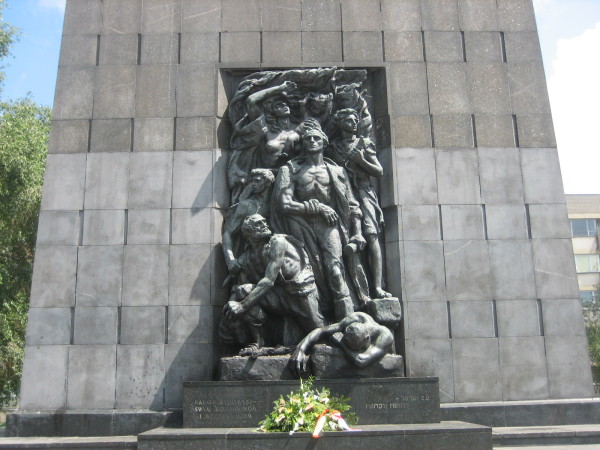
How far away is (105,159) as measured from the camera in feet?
41.2

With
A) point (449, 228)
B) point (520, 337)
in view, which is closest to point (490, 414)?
point (520, 337)

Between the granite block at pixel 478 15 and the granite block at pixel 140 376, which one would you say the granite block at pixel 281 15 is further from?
the granite block at pixel 140 376

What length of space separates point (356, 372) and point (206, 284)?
11.4 feet

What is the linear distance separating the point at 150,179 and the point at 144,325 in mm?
3009

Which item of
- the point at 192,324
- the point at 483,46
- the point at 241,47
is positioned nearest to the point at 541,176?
the point at 483,46

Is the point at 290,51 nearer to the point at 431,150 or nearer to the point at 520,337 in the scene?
the point at 431,150

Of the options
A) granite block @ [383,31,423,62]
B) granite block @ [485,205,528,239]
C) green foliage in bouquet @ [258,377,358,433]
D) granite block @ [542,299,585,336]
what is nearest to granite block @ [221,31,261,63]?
granite block @ [383,31,423,62]

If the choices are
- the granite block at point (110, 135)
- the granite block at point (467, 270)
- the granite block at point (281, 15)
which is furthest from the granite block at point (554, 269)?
the granite block at point (110, 135)

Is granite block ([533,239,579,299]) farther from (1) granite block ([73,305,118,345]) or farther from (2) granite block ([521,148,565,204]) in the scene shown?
(1) granite block ([73,305,118,345])

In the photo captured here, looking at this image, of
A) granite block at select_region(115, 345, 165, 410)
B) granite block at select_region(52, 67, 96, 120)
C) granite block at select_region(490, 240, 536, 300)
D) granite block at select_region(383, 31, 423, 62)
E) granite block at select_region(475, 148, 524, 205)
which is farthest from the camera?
granite block at select_region(383, 31, 423, 62)

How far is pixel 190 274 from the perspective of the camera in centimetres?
1189

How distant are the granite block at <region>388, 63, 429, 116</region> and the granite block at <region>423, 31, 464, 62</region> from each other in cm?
38

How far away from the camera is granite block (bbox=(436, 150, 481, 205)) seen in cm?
1244

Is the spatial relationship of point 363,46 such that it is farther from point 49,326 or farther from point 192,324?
point 49,326
